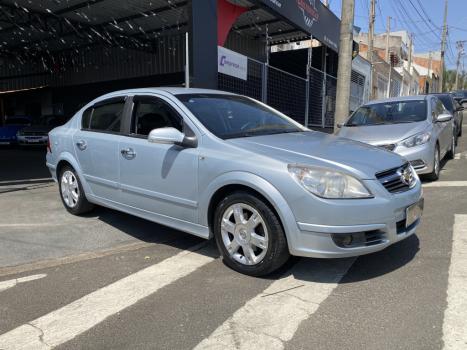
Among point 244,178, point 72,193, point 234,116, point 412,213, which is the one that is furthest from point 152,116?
point 412,213

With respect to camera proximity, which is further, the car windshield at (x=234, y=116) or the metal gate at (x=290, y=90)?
the metal gate at (x=290, y=90)

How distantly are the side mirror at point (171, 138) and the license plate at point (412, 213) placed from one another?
201 cm

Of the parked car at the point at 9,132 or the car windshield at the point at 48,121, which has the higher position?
the car windshield at the point at 48,121

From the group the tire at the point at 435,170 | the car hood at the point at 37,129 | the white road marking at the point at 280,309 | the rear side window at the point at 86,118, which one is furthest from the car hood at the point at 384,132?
the car hood at the point at 37,129

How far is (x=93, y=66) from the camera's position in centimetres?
2523

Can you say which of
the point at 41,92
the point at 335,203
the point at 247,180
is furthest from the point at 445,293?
the point at 41,92

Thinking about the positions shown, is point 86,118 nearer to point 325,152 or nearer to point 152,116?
point 152,116

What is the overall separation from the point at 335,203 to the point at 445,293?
1122 millimetres

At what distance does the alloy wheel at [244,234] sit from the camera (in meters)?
3.84

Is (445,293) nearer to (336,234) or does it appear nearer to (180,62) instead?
(336,234)

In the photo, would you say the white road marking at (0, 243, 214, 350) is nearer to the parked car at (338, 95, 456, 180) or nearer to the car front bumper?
the car front bumper

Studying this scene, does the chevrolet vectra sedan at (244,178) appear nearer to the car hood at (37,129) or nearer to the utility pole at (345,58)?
the utility pole at (345,58)

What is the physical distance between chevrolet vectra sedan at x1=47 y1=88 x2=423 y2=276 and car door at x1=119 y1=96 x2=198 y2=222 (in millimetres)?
11

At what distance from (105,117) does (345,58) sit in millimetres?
7409
